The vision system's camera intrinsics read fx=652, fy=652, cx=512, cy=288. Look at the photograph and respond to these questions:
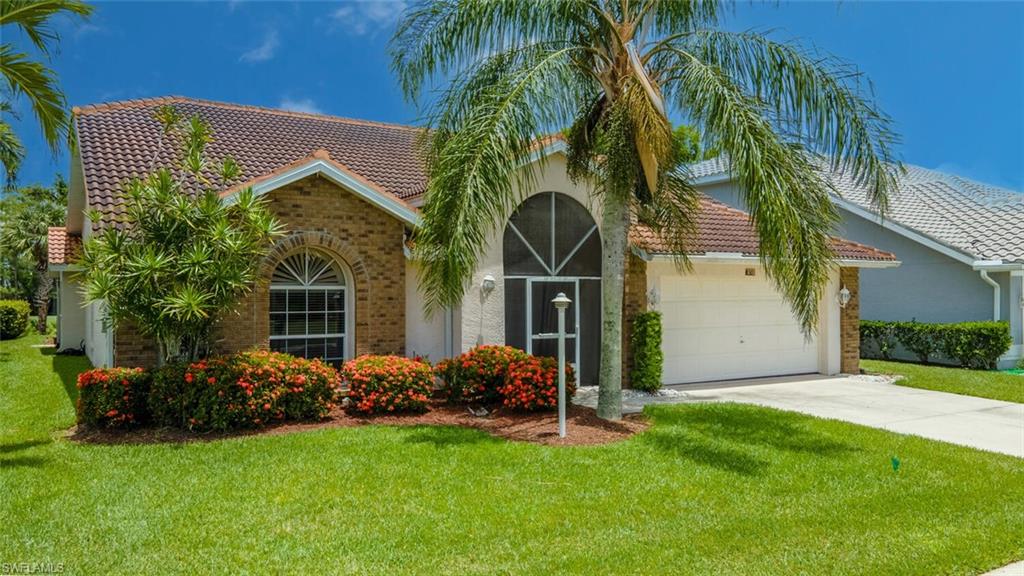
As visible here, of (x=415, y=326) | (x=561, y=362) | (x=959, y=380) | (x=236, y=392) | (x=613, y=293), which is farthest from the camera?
(x=959, y=380)

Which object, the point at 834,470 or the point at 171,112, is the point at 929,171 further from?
the point at 171,112

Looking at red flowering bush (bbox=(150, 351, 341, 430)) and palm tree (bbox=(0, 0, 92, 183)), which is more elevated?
palm tree (bbox=(0, 0, 92, 183))

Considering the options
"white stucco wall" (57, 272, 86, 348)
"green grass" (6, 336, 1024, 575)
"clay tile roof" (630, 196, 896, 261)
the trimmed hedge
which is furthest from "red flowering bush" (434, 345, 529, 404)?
"white stucco wall" (57, 272, 86, 348)

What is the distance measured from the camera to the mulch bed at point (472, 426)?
8.83 metres

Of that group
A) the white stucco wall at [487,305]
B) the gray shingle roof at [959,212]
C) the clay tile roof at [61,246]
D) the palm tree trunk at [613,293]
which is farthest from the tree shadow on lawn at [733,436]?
the clay tile roof at [61,246]

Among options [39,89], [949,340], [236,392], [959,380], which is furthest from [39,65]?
[949,340]

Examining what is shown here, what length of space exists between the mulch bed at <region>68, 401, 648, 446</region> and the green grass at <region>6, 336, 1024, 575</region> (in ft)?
1.41

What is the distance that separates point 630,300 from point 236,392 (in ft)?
26.9

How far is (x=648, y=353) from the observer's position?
1364 cm

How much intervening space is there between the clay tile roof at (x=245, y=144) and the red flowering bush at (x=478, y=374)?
387 cm

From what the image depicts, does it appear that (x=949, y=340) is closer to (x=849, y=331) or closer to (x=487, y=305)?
(x=849, y=331)

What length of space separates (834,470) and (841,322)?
10.5m

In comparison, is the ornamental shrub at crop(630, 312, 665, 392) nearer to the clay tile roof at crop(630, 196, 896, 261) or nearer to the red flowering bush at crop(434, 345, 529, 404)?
the clay tile roof at crop(630, 196, 896, 261)

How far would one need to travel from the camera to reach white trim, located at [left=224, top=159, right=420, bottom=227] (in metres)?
11.0
